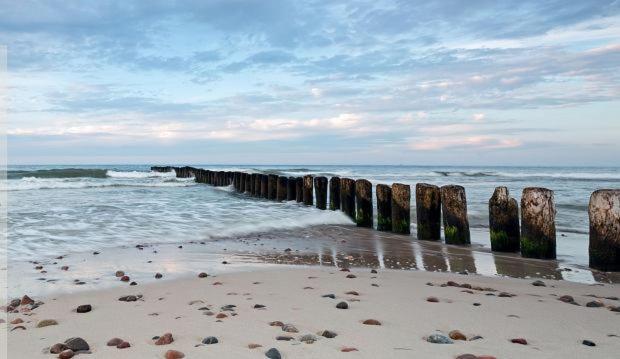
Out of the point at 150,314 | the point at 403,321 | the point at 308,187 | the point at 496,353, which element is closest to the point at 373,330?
the point at 403,321

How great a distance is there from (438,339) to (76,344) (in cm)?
204

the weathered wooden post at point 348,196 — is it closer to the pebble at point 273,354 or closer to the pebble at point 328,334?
the pebble at point 328,334

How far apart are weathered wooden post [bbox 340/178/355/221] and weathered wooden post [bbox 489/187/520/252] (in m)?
4.61

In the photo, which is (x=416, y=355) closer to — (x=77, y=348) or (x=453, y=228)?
→ (x=77, y=348)

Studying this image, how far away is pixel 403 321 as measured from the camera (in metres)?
3.51

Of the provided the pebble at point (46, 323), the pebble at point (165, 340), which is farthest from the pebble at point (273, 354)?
the pebble at point (46, 323)

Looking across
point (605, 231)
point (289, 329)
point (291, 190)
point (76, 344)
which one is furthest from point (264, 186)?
point (76, 344)

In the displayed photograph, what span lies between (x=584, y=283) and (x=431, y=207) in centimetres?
397

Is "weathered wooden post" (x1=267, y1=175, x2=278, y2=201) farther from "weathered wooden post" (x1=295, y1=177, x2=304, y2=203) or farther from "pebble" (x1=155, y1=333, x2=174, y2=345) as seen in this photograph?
"pebble" (x1=155, y1=333, x2=174, y2=345)

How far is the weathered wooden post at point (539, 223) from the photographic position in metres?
7.35

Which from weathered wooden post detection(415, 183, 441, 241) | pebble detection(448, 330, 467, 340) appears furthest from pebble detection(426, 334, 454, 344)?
weathered wooden post detection(415, 183, 441, 241)

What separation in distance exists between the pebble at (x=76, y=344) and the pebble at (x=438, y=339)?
194cm

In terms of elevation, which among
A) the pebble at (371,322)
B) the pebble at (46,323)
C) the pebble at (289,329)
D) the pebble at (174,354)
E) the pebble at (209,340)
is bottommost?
the pebble at (46,323)

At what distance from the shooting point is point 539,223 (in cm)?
743
